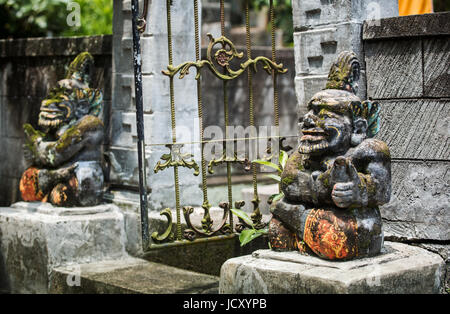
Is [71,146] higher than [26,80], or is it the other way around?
[26,80]

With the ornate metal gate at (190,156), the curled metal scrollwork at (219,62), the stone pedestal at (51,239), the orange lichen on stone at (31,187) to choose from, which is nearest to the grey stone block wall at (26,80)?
the orange lichen on stone at (31,187)

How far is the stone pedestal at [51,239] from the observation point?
6.30 meters

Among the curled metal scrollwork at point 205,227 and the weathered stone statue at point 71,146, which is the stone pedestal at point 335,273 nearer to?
the curled metal scrollwork at point 205,227

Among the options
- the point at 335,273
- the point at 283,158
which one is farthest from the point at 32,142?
the point at 335,273

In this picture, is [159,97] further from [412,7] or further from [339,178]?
[339,178]

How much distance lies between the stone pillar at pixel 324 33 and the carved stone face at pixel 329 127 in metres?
0.87

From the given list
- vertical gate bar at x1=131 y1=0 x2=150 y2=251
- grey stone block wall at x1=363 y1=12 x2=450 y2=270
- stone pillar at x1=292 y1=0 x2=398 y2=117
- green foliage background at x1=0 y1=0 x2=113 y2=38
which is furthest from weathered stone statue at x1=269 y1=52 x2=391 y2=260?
green foliage background at x1=0 y1=0 x2=113 y2=38

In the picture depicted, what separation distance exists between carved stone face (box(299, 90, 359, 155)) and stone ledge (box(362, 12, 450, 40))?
82 cm

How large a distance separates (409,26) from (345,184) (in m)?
1.32

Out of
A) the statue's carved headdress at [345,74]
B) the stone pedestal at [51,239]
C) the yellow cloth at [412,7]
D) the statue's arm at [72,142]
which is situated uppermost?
the yellow cloth at [412,7]

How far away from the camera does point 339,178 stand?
427cm

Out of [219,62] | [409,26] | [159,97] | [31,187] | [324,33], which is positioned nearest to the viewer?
[409,26]

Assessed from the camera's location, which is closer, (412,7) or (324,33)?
(324,33)

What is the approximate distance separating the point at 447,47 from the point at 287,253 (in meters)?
1.61
